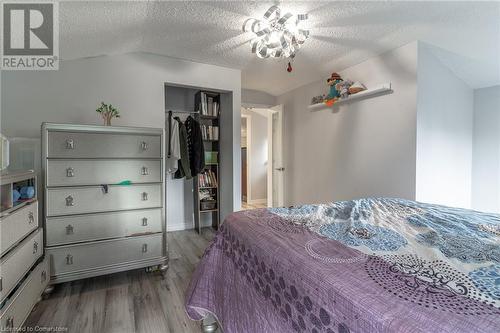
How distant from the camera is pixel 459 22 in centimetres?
197

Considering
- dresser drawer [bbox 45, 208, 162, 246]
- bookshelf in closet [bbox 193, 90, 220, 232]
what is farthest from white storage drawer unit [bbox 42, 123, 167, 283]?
bookshelf in closet [bbox 193, 90, 220, 232]

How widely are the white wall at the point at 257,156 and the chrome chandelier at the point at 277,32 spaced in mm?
3753

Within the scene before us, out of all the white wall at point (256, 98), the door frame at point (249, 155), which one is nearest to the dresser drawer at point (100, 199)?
the white wall at point (256, 98)

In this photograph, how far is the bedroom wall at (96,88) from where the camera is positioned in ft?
7.46

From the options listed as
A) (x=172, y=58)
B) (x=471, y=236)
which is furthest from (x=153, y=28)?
(x=471, y=236)

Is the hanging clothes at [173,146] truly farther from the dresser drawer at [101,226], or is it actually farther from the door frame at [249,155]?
the door frame at [249,155]

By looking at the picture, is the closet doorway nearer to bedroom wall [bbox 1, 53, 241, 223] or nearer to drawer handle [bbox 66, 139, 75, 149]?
bedroom wall [bbox 1, 53, 241, 223]

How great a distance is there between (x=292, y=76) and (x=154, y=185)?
2.41 m

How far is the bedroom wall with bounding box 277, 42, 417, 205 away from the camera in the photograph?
2400 millimetres

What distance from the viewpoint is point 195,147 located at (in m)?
3.20

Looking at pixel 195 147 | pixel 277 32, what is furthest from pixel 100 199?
pixel 277 32

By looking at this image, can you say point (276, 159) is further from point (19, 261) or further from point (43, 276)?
point (19, 261)

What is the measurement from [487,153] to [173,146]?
3645 mm

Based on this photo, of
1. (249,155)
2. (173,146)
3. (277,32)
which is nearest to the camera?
(277,32)
